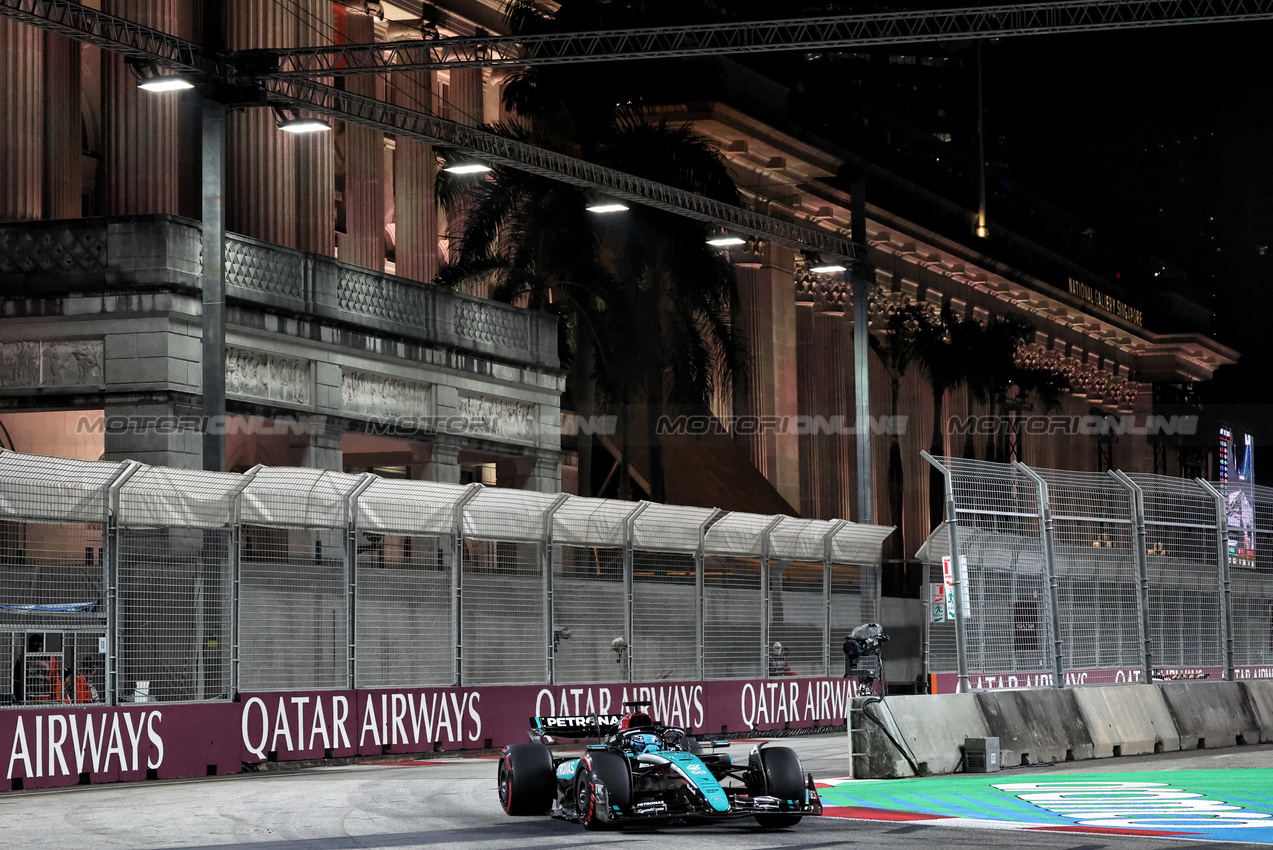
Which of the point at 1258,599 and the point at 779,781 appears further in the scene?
the point at 1258,599

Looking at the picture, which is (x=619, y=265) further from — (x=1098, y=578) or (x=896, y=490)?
(x=896, y=490)

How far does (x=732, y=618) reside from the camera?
2641 centimetres

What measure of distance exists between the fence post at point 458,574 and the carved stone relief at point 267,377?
1002 centimetres

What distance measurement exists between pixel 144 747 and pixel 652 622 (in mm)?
8544

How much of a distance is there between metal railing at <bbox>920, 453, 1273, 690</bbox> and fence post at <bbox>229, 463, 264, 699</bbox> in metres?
7.53

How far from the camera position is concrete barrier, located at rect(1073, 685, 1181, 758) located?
20.0m

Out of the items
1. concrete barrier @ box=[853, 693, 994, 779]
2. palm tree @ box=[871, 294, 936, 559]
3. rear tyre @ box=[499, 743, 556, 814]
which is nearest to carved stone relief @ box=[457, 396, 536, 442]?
concrete barrier @ box=[853, 693, 994, 779]

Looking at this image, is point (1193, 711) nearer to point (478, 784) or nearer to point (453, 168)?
point (478, 784)

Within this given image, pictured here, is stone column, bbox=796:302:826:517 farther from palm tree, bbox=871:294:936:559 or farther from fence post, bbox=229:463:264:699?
fence post, bbox=229:463:264:699

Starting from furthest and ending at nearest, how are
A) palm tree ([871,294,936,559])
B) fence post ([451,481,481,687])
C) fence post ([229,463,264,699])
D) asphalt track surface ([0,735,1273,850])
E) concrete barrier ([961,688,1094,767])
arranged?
1. palm tree ([871,294,936,559])
2. fence post ([451,481,481,687])
3. fence post ([229,463,264,699])
4. concrete barrier ([961,688,1094,767])
5. asphalt track surface ([0,735,1273,850])

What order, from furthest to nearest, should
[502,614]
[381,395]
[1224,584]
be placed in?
[381,395] < [502,614] < [1224,584]

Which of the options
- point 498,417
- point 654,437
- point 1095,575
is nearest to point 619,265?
point 654,437

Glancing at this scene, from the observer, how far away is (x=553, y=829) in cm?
1326

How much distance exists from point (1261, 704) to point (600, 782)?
12.9 metres
